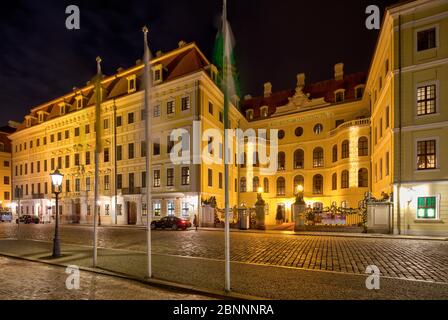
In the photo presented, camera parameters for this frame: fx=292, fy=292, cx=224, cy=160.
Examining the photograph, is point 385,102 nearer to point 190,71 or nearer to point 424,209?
point 424,209

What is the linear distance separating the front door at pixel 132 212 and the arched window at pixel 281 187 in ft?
63.6

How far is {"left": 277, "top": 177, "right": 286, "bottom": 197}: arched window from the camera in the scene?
4081cm

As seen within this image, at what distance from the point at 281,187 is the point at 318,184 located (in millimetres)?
5094

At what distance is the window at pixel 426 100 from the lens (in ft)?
69.5

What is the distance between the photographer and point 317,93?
4194cm

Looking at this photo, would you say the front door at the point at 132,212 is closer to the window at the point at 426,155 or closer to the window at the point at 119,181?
the window at the point at 119,181

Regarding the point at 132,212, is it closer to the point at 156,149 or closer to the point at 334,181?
the point at 156,149

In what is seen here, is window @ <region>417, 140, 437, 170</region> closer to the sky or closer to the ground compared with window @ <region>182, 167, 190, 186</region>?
closer to the sky

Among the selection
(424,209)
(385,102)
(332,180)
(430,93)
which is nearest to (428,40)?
(430,93)

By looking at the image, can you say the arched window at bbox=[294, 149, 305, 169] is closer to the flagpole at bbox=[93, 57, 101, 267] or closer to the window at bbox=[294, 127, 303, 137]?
the window at bbox=[294, 127, 303, 137]

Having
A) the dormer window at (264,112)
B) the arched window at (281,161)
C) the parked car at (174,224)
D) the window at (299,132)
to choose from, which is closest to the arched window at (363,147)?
the window at (299,132)

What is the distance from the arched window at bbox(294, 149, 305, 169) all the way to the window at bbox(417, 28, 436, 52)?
20434 mm

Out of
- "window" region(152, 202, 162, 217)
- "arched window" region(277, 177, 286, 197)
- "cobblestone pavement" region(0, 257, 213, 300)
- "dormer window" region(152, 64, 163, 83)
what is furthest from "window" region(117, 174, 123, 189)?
"cobblestone pavement" region(0, 257, 213, 300)

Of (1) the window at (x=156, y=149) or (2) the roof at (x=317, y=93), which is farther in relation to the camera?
(2) the roof at (x=317, y=93)
